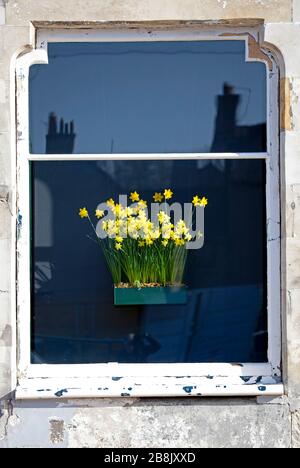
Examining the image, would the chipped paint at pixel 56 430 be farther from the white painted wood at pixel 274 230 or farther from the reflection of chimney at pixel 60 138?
the reflection of chimney at pixel 60 138

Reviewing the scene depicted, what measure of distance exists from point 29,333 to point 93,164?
1208 mm

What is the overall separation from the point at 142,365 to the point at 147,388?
23 cm

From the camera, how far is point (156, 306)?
5.40 metres

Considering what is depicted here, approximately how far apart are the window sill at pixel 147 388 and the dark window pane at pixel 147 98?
154 centimetres

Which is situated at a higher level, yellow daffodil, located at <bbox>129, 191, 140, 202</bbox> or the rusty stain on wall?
the rusty stain on wall

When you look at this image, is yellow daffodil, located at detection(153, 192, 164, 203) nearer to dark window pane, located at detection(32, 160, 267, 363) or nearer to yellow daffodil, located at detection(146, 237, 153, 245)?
dark window pane, located at detection(32, 160, 267, 363)

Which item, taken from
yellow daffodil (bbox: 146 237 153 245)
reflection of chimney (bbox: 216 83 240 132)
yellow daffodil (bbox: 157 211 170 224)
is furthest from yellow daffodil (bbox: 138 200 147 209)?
reflection of chimney (bbox: 216 83 240 132)

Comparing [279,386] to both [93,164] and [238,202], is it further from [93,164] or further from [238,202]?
[93,164]

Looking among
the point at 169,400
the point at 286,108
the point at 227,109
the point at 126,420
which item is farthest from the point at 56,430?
the point at 286,108

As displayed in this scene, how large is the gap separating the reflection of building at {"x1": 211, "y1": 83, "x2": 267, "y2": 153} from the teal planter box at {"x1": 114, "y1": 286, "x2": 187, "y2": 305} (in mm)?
1005

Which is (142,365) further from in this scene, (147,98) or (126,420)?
(147,98)

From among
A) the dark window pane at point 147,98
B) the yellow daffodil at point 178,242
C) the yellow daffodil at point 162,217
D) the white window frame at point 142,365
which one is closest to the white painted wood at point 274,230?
the white window frame at point 142,365

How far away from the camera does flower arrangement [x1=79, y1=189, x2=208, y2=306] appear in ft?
17.9
